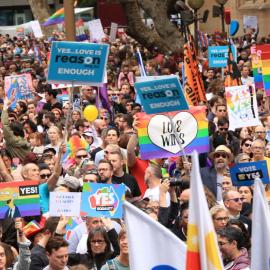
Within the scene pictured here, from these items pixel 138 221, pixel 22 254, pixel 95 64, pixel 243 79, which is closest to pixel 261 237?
pixel 138 221

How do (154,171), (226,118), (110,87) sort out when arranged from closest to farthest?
1. (154,171)
2. (226,118)
3. (110,87)

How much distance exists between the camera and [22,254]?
8258 millimetres

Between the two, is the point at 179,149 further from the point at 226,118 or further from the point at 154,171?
the point at 226,118

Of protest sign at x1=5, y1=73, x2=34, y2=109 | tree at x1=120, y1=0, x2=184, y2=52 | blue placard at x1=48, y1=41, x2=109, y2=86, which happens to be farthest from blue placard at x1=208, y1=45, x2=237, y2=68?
tree at x1=120, y1=0, x2=184, y2=52

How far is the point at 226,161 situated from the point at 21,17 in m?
62.4

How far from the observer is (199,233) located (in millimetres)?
5711

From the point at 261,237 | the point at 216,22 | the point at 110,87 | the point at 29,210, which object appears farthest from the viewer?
the point at 216,22

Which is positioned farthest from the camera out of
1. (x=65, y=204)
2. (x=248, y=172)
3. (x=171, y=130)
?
(x=171, y=130)

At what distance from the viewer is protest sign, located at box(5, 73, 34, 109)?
2059 centimetres

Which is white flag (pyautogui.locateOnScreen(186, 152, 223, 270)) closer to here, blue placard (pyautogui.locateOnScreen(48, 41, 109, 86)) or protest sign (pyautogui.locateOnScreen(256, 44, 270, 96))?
blue placard (pyautogui.locateOnScreen(48, 41, 109, 86))

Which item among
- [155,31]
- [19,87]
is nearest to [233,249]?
[19,87]

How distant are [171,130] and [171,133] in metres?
0.11

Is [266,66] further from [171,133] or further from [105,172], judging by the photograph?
[105,172]

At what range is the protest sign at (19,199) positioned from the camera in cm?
977
